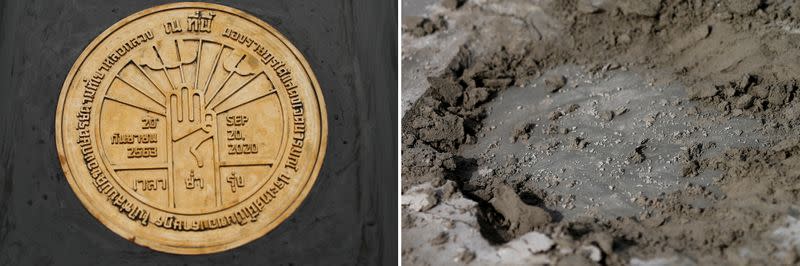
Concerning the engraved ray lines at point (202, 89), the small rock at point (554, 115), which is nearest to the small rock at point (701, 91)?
the small rock at point (554, 115)

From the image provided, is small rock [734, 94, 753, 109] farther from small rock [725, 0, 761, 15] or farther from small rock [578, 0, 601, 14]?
small rock [578, 0, 601, 14]

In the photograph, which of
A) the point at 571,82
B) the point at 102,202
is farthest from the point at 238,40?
the point at 571,82

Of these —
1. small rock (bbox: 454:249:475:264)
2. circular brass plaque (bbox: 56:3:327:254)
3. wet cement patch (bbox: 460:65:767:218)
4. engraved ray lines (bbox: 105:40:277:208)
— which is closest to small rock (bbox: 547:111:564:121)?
wet cement patch (bbox: 460:65:767:218)

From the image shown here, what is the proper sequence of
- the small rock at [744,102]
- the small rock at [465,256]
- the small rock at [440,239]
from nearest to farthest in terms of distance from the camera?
the small rock at [465,256] < the small rock at [440,239] < the small rock at [744,102]

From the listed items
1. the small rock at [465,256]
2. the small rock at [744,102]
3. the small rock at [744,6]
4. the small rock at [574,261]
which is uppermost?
the small rock at [744,6]

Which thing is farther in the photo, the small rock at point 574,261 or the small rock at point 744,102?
the small rock at point 744,102

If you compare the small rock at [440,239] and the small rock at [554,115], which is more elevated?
the small rock at [554,115]

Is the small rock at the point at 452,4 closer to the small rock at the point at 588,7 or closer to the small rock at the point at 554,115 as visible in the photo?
the small rock at the point at 588,7
